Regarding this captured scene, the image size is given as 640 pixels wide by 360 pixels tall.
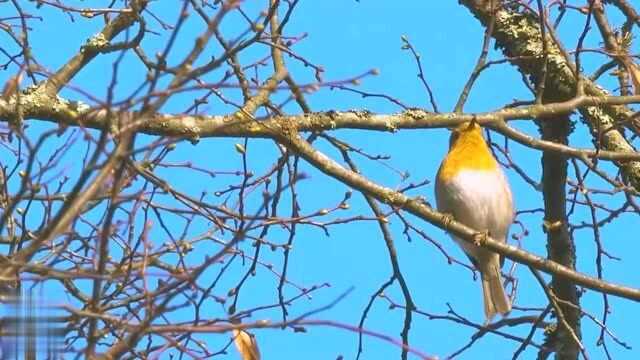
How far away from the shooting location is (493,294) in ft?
16.3

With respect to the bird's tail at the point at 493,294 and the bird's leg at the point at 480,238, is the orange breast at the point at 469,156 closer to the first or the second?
the bird's tail at the point at 493,294

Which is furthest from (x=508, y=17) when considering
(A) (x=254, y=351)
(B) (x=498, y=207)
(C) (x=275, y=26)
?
(A) (x=254, y=351)

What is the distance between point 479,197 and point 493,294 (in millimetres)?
391

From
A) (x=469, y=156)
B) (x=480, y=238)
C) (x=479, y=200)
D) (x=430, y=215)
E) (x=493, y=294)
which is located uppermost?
(x=469, y=156)

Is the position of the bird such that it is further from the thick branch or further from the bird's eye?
the thick branch

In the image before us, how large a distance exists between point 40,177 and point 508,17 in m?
2.93

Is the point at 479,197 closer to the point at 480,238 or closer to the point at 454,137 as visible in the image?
the point at 454,137

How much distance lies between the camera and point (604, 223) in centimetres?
442

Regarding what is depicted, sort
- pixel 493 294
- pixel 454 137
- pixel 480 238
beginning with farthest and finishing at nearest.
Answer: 1. pixel 454 137
2. pixel 493 294
3. pixel 480 238

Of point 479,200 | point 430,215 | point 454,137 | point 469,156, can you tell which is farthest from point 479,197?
point 430,215

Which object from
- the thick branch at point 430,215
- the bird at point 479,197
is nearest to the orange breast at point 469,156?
the bird at point 479,197

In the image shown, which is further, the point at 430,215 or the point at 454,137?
the point at 454,137

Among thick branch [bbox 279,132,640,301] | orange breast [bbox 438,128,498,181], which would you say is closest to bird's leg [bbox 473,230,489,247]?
thick branch [bbox 279,132,640,301]

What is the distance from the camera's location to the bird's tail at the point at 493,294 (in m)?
4.88
